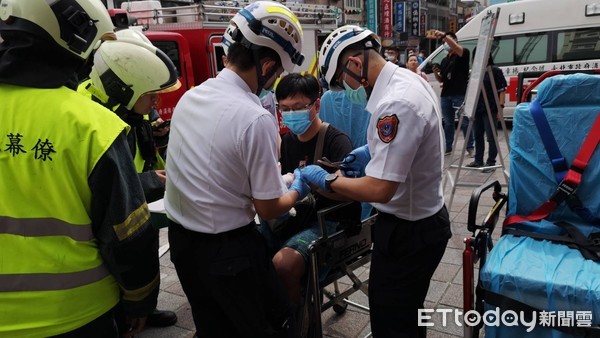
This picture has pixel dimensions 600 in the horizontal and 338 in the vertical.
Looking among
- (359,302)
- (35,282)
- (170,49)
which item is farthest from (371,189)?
(170,49)

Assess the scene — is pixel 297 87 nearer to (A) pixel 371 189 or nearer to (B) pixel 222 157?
(A) pixel 371 189

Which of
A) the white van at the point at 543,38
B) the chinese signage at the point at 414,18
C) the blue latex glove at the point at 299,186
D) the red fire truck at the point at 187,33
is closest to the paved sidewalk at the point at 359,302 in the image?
the blue latex glove at the point at 299,186

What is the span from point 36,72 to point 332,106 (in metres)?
2.16

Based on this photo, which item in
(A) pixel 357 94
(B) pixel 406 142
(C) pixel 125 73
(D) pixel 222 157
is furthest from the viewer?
(C) pixel 125 73

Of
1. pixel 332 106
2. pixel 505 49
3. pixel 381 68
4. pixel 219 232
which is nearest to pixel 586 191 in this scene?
pixel 381 68

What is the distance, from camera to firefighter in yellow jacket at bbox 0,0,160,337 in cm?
126

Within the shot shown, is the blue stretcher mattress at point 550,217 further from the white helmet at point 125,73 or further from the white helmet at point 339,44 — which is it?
the white helmet at point 125,73

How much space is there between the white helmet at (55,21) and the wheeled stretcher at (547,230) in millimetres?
1774

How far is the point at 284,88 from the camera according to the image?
2771mm

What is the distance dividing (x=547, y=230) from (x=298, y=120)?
1515 millimetres

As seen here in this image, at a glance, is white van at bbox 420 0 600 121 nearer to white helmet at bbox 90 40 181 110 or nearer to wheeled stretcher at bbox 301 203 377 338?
wheeled stretcher at bbox 301 203 377 338

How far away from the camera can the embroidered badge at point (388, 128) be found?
166cm

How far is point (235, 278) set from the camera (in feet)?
5.30

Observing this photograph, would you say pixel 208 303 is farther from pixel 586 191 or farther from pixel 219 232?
pixel 586 191
